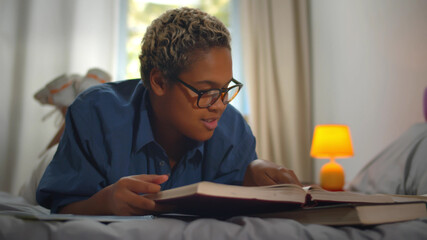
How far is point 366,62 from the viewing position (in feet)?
8.39

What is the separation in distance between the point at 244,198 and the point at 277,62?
3.12 m

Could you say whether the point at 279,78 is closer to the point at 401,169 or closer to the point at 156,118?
the point at 401,169

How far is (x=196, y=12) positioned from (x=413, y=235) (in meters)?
0.65

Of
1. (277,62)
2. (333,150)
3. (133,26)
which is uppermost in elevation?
(133,26)

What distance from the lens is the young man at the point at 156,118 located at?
765 mm

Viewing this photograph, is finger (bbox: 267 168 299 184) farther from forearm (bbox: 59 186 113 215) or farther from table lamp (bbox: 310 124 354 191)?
table lamp (bbox: 310 124 354 191)

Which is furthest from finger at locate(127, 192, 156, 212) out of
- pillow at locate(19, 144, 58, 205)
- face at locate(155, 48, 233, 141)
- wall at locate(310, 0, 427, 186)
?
wall at locate(310, 0, 427, 186)

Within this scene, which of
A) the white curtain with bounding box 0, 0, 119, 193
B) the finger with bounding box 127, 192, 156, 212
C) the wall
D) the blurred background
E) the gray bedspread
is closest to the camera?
the gray bedspread

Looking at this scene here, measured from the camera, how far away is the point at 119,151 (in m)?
0.83

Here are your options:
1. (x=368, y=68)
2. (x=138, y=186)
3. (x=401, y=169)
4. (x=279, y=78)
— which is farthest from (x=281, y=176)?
(x=279, y=78)

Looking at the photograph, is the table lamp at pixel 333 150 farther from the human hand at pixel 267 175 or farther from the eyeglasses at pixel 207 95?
the eyeglasses at pixel 207 95

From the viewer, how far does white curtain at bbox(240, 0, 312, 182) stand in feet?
10.9

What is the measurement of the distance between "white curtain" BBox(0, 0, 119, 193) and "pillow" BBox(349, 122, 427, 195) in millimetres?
2284

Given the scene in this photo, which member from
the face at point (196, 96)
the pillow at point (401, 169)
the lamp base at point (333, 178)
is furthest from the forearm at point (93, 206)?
the lamp base at point (333, 178)
